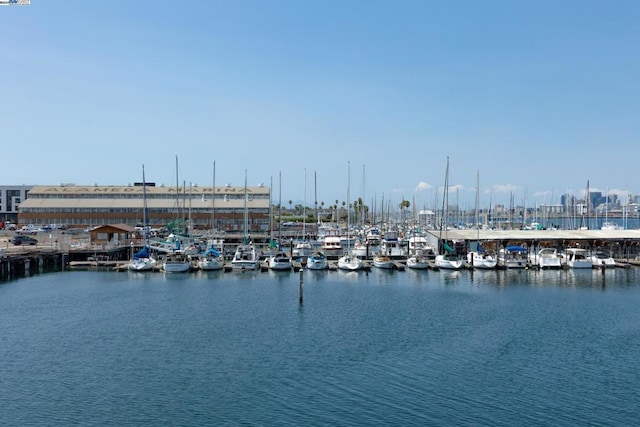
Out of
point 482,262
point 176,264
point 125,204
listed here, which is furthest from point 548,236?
point 125,204

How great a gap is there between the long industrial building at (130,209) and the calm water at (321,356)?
54.9 metres

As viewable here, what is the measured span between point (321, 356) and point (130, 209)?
87.6 meters

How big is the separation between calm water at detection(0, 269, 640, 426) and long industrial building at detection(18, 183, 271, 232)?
54.9m

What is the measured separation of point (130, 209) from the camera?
11344 cm

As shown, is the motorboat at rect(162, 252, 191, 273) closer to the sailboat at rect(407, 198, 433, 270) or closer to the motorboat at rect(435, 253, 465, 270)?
the sailboat at rect(407, 198, 433, 270)

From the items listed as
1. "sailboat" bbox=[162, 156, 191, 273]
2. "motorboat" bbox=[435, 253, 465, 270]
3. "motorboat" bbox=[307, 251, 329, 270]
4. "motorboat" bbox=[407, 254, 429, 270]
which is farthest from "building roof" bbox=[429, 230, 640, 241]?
"sailboat" bbox=[162, 156, 191, 273]

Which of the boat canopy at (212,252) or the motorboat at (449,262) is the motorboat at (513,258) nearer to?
the motorboat at (449,262)

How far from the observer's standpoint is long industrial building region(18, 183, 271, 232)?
11240 cm

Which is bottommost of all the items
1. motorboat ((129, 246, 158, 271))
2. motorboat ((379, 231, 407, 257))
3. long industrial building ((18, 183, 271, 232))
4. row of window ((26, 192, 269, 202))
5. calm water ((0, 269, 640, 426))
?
calm water ((0, 269, 640, 426))

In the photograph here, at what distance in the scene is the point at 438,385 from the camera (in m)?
29.2

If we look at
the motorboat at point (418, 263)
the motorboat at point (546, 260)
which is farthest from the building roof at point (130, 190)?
the motorboat at point (546, 260)

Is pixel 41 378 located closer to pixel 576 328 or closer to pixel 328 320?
pixel 328 320

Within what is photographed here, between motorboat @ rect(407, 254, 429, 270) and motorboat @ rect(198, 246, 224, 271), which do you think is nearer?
motorboat @ rect(198, 246, 224, 271)

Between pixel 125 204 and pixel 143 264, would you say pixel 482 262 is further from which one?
pixel 125 204
